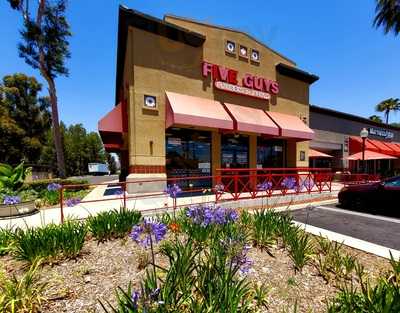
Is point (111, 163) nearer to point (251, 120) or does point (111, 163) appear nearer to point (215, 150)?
point (215, 150)

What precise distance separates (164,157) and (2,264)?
8061 mm

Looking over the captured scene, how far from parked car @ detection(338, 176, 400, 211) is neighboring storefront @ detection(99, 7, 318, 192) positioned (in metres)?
5.15

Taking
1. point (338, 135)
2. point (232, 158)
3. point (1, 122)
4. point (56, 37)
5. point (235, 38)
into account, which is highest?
point (56, 37)

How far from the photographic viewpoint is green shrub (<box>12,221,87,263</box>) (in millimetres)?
3496

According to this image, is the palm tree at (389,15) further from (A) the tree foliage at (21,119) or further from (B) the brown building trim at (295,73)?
A: (A) the tree foliage at (21,119)

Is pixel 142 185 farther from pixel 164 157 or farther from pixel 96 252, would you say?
pixel 96 252

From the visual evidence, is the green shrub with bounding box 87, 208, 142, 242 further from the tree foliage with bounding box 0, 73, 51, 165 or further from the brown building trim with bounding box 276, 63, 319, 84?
the tree foliage with bounding box 0, 73, 51, 165

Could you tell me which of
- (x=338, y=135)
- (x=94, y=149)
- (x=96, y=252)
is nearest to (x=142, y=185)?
(x=96, y=252)

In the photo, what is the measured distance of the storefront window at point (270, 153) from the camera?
1531 cm

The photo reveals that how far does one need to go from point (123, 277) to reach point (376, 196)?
8860 mm

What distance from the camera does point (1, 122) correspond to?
26.3 metres

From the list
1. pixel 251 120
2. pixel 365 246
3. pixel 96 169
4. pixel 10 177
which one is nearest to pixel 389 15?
pixel 251 120

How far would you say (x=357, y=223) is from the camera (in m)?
6.79

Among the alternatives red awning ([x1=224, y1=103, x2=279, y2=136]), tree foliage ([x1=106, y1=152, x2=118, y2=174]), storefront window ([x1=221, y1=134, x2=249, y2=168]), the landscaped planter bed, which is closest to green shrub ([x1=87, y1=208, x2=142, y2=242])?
the landscaped planter bed
